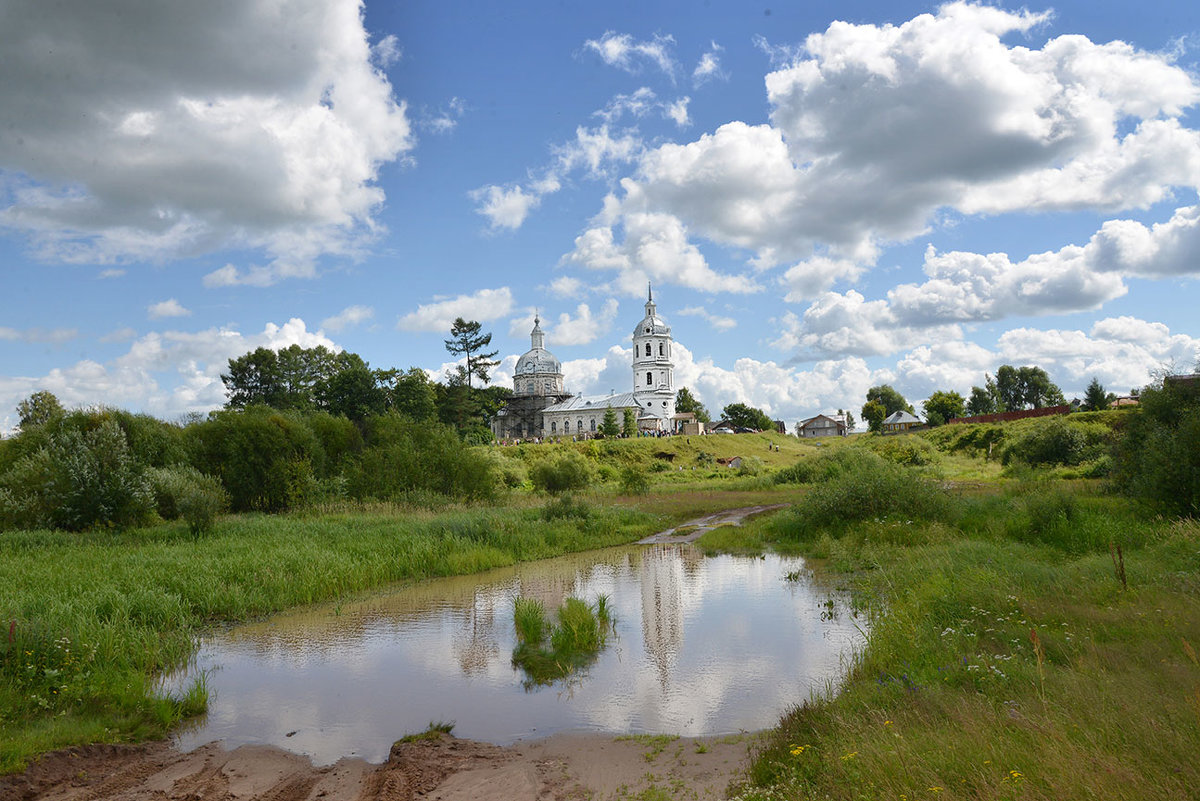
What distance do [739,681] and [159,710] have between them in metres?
7.48

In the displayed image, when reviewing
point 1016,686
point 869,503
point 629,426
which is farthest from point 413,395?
point 1016,686

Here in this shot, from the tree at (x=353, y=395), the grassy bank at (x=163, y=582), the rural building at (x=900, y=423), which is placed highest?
the tree at (x=353, y=395)

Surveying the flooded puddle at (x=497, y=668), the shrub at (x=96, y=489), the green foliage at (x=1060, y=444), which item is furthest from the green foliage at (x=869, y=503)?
the green foliage at (x=1060, y=444)

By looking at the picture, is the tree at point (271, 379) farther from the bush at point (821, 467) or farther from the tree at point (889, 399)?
the tree at point (889, 399)

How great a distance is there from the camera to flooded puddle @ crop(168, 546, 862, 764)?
29.5 ft

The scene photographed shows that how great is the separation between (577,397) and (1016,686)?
340 ft

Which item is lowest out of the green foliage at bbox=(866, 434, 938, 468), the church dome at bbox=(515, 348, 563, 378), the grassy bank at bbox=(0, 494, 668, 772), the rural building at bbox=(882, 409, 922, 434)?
the grassy bank at bbox=(0, 494, 668, 772)

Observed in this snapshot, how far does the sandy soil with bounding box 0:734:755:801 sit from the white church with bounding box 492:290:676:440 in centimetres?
9312

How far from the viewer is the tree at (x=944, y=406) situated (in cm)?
10838

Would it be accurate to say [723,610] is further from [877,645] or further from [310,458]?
[310,458]

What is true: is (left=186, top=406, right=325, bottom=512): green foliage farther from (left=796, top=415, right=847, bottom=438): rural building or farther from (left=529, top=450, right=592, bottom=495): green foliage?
(left=796, top=415, right=847, bottom=438): rural building

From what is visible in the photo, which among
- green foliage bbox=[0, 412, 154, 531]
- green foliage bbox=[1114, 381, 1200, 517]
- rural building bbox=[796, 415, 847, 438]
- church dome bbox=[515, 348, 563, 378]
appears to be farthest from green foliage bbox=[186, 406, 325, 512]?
rural building bbox=[796, 415, 847, 438]

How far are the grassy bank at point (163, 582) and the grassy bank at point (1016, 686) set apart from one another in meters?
7.84

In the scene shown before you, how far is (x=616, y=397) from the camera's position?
107m
